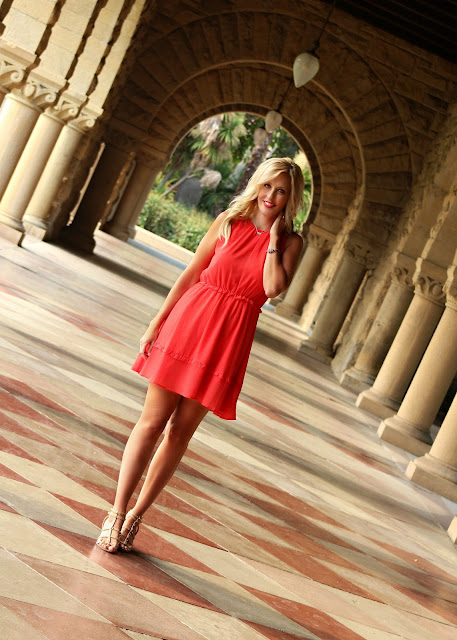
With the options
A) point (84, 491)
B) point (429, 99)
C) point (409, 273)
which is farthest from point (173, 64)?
point (84, 491)

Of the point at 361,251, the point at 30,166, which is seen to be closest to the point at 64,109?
the point at 30,166

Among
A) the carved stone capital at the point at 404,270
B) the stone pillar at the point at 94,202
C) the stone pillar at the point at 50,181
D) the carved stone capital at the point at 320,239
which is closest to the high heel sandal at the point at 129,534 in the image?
the carved stone capital at the point at 404,270

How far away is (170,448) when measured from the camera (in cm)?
321

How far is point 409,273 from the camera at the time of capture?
1289 centimetres

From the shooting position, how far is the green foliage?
1542 inches

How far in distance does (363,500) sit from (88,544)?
340cm

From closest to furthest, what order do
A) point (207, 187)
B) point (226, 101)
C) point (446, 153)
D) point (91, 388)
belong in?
point (91, 388), point (446, 153), point (226, 101), point (207, 187)

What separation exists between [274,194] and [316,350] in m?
13.2

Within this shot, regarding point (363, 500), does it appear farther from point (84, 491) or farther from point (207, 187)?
point (207, 187)

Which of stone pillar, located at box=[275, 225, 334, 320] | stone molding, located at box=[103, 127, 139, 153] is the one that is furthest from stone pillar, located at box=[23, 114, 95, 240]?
stone pillar, located at box=[275, 225, 334, 320]

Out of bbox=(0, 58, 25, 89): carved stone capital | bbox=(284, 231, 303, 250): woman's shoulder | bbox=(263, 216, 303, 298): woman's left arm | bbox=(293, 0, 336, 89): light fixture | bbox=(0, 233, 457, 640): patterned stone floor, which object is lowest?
bbox=(0, 233, 457, 640): patterned stone floor

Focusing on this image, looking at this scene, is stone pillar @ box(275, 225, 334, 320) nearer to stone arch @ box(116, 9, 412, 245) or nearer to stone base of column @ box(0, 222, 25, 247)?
stone arch @ box(116, 9, 412, 245)

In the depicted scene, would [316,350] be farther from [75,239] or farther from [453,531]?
[453,531]

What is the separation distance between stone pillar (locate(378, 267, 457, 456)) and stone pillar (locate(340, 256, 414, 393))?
335 centimetres
